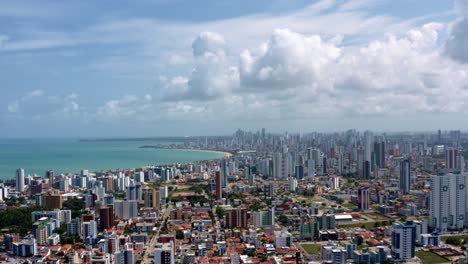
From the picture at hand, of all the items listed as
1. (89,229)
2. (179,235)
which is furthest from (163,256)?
(89,229)

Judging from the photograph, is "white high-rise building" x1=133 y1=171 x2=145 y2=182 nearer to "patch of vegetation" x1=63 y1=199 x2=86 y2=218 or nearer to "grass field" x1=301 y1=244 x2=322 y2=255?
"patch of vegetation" x1=63 y1=199 x2=86 y2=218

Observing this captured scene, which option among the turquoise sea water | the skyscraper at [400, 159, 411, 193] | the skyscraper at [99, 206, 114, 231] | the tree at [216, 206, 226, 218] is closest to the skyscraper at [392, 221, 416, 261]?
the tree at [216, 206, 226, 218]

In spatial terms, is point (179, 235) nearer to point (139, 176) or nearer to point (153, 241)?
point (153, 241)

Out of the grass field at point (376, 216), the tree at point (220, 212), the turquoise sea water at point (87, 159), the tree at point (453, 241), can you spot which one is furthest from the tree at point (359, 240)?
the turquoise sea water at point (87, 159)

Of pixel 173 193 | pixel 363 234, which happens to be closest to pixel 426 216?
pixel 363 234

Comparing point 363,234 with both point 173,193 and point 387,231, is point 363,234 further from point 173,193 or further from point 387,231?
point 173,193

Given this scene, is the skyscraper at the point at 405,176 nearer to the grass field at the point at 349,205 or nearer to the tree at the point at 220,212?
the grass field at the point at 349,205
